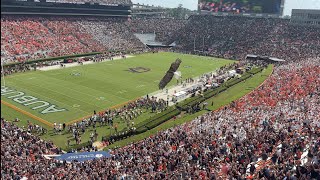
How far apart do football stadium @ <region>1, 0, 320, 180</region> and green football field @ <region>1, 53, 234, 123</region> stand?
193mm

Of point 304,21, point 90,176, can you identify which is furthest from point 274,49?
point 90,176

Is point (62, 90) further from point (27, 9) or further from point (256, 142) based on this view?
point (27, 9)

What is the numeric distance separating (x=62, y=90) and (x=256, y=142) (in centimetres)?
2735

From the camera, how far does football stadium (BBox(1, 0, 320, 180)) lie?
57.9 feet

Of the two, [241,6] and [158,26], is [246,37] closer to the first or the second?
[241,6]

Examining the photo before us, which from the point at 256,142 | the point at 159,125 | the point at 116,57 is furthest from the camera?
Result: the point at 116,57

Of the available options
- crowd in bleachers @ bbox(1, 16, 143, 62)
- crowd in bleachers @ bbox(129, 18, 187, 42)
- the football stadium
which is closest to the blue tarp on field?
the football stadium

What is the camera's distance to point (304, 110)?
25.3 metres

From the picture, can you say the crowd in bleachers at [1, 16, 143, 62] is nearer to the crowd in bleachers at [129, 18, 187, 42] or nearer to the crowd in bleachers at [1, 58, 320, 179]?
the crowd in bleachers at [129, 18, 187, 42]

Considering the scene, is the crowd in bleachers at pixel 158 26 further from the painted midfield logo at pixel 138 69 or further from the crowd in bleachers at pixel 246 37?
the painted midfield logo at pixel 138 69

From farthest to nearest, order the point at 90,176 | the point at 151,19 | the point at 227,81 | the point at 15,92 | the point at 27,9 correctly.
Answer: the point at 151,19, the point at 27,9, the point at 227,81, the point at 15,92, the point at 90,176

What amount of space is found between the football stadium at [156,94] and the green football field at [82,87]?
0.63ft

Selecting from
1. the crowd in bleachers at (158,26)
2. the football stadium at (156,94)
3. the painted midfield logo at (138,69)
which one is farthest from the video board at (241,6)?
the painted midfield logo at (138,69)

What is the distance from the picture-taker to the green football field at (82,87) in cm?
3375
